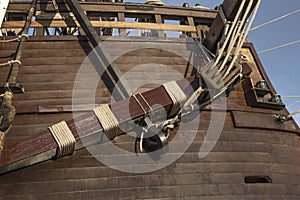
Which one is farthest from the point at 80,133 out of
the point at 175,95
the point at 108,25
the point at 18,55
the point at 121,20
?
the point at 121,20

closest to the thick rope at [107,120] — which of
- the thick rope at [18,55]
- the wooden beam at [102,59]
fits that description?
the wooden beam at [102,59]

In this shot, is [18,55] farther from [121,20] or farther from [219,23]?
[219,23]

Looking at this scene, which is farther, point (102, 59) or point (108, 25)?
point (108, 25)

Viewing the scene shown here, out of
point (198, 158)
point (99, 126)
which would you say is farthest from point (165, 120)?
point (99, 126)

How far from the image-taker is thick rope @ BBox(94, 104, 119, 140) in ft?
14.6

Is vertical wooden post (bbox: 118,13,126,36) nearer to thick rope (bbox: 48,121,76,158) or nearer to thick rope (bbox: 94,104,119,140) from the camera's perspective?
thick rope (bbox: 94,104,119,140)

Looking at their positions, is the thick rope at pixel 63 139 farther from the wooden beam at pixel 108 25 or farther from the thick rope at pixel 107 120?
the wooden beam at pixel 108 25

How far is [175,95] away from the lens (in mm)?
4934

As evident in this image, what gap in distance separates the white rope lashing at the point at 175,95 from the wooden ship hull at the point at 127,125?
7 cm

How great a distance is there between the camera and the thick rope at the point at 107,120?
4.46 m

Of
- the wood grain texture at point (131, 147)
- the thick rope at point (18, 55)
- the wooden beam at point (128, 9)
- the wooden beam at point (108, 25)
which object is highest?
the wooden beam at point (128, 9)

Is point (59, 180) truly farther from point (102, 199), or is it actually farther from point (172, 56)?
point (172, 56)

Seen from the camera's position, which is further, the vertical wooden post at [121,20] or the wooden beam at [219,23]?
the vertical wooden post at [121,20]

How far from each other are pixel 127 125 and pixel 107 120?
380 millimetres
